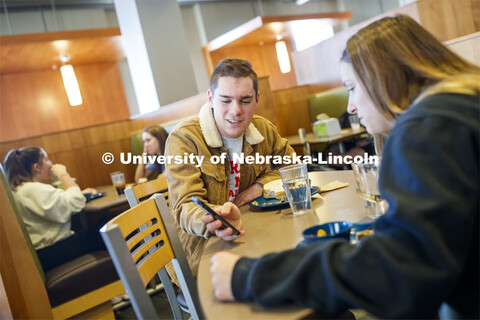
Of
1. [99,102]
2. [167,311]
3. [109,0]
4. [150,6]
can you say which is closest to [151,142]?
[167,311]

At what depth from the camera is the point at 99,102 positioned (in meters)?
8.09

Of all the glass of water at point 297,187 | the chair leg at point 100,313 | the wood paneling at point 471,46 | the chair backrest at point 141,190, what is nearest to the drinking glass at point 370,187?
the glass of water at point 297,187

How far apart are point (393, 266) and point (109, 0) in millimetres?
9097

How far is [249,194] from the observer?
5.80 feet

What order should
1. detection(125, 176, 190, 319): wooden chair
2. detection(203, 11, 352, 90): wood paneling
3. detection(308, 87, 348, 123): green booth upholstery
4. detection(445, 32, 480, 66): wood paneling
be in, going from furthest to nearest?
detection(203, 11, 352, 90): wood paneling → detection(308, 87, 348, 123): green booth upholstery → detection(445, 32, 480, 66): wood paneling → detection(125, 176, 190, 319): wooden chair

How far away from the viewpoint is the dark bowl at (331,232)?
845 mm

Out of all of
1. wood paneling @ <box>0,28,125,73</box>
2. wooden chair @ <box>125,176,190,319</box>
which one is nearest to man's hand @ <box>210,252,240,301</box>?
wooden chair @ <box>125,176,190,319</box>

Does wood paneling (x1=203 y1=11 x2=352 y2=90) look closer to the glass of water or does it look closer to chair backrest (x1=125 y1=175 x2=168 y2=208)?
chair backrest (x1=125 y1=175 x2=168 y2=208)

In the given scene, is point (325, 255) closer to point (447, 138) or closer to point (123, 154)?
point (447, 138)

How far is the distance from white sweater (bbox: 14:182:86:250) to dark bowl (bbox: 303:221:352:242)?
2.53m

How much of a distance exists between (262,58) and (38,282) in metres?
8.36

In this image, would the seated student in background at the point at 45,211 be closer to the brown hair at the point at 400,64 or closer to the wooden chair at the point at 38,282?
the wooden chair at the point at 38,282

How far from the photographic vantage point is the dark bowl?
33.3 inches

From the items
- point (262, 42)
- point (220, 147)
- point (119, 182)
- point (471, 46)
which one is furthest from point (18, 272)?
point (262, 42)
